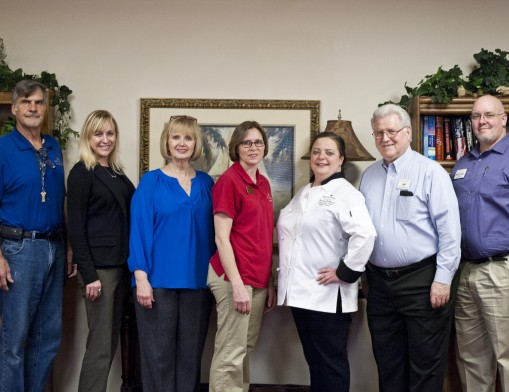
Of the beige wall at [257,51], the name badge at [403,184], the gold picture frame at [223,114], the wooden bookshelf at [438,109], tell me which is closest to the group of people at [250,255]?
the name badge at [403,184]

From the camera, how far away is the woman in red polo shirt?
246 cm

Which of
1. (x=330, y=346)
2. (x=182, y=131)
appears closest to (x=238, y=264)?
(x=330, y=346)

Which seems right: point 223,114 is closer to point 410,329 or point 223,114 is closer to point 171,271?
point 171,271

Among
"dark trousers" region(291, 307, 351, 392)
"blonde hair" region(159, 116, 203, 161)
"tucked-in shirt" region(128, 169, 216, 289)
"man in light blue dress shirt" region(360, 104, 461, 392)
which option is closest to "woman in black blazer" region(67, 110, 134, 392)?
"tucked-in shirt" region(128, 169, 216, 289)

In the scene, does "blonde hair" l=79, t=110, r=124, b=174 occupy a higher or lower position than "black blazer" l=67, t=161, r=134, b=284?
higher

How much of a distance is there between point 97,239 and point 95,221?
9 centimetres

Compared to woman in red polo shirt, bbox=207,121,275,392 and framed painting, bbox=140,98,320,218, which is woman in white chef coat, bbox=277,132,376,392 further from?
framed painting, bbox=140,98,320,218

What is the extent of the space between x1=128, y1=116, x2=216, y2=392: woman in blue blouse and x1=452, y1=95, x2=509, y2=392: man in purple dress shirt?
132cm

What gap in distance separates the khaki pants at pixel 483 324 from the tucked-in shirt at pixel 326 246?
0.63m

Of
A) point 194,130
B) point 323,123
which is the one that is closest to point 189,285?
point 194,130

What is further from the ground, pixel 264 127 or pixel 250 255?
pixel 264 127

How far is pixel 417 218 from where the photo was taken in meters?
2.41

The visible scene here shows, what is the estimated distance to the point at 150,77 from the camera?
3.37 metres

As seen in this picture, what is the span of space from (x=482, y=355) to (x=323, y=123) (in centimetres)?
163
